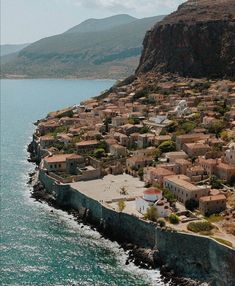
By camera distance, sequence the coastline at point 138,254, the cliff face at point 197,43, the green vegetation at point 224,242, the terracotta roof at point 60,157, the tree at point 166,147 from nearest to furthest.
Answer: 1. the green vegetation at point 224,242
2. the coastline at point 138,254
3. the terracotta roof at point 60,157
4. the tree at point 166,147
5. the cliff face at point 197,43

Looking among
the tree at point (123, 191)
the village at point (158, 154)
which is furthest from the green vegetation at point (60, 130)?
the tree at point (123, 191)

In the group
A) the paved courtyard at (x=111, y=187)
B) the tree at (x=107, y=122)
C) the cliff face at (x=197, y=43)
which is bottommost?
the paved courtyard at (x=111, y=187)

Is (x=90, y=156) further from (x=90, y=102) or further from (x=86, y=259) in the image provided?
(x=90, y=102)

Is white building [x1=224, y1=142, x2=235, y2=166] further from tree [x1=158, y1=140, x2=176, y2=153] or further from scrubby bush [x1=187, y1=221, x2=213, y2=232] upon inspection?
scrubby bush [x1=187, y1=221, x2=213, y2=232]

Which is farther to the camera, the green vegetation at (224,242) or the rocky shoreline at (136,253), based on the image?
the rocky shoreline at (136,253)

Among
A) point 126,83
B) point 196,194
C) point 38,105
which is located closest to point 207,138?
point 196,194

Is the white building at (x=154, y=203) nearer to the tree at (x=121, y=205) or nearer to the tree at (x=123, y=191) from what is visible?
the tree at (x=121, y=205)

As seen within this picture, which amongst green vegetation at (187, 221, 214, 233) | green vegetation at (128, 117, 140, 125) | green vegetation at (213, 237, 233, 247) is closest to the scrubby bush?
green vegetation at (187, 221, 214, 233)
